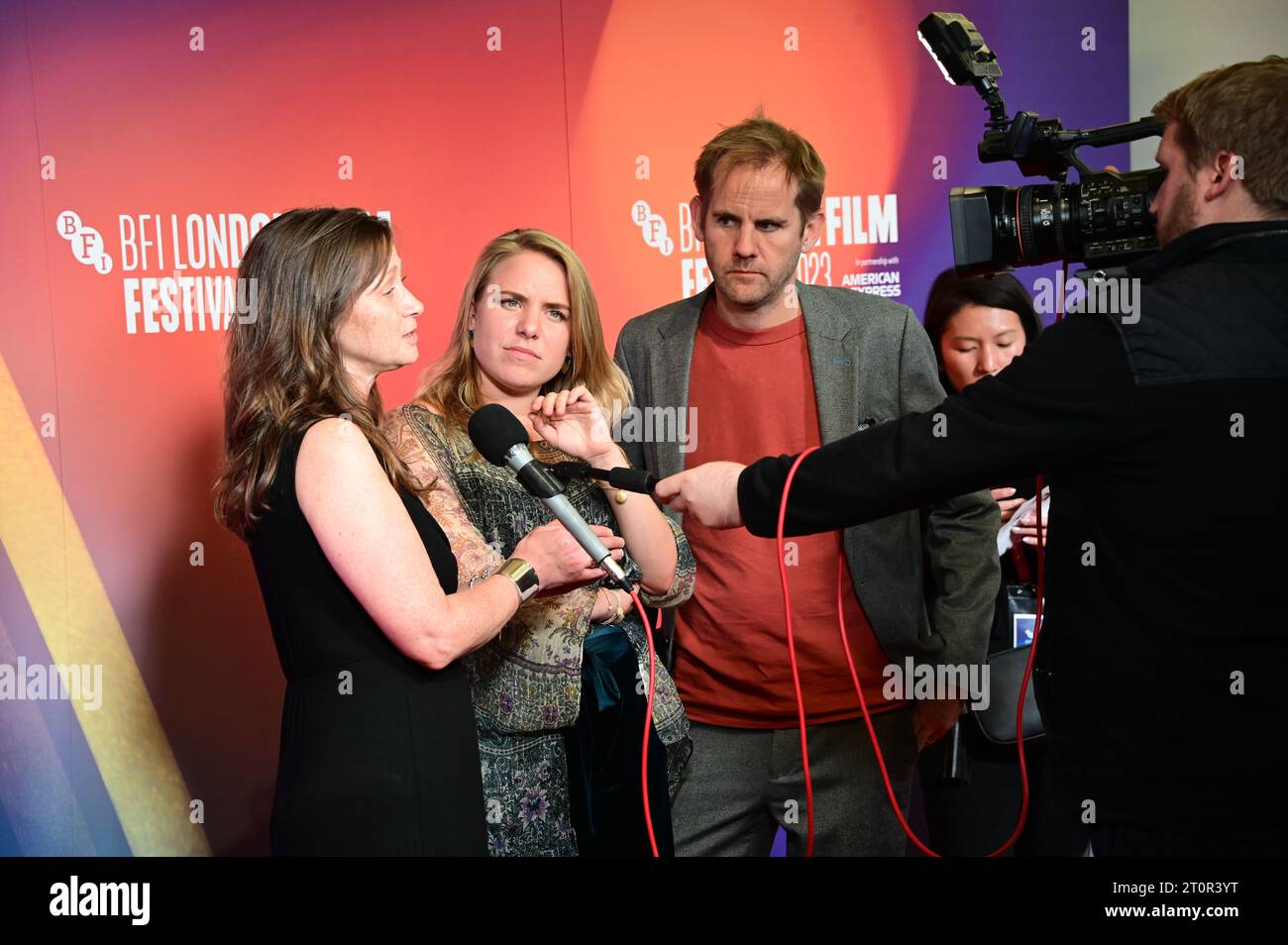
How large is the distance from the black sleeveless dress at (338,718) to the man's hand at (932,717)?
38.7 inches

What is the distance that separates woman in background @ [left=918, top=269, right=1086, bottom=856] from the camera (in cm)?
245

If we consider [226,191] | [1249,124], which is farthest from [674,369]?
[226,191]

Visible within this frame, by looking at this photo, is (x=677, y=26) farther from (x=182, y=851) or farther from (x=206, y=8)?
(x=182, y=851)

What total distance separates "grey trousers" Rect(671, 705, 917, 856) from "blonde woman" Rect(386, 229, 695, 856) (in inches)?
3.2

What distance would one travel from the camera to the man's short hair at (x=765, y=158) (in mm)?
2305

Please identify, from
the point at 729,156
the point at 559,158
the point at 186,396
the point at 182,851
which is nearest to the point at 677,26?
the point at 559,158

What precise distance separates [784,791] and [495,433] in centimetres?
100

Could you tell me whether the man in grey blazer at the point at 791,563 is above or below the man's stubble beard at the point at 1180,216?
below

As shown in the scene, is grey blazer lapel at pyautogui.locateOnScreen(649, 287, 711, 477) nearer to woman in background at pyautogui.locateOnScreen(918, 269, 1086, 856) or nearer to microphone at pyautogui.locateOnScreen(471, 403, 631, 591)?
woman in background at pyautogui.locateOnScreen(918, 269, 1086, 856)

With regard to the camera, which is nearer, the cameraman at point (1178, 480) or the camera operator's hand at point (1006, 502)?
the cameraman at point (1178, 480)

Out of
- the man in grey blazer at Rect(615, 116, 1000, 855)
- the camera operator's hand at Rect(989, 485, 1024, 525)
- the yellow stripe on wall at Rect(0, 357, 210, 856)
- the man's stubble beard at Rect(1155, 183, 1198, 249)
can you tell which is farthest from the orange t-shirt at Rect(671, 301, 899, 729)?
the yellow stripe on wall at Rect(0, 357, 210, 856)

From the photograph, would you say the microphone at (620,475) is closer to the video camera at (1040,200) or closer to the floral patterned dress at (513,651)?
the floral patterned dress at (513,651)

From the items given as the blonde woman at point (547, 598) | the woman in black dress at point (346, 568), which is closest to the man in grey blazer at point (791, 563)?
the blonde woman at point (547, 598)

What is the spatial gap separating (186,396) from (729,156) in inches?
65.3
